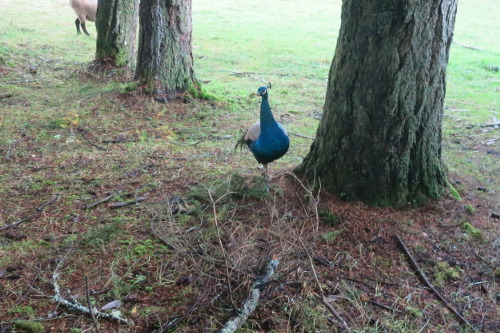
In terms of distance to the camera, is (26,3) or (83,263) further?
(26,3)

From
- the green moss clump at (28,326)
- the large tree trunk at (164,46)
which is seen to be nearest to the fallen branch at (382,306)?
the green moss clump at (28,326)

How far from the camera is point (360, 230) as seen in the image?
3227 millimetres

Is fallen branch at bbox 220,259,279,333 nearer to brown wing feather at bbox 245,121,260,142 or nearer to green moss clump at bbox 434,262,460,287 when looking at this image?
green moss clump at bbox 434,262,460,287

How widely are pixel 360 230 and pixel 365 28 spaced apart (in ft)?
4.76

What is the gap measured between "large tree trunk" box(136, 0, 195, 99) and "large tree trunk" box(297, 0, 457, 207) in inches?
153

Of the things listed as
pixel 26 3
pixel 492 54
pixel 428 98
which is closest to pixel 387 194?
pixel 428 98

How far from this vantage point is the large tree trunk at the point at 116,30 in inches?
328

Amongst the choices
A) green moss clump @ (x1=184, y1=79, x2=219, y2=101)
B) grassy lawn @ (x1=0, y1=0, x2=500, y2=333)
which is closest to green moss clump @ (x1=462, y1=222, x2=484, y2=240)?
grassy lawn @ (x1=0, y1=0, x2=500, y2=333)

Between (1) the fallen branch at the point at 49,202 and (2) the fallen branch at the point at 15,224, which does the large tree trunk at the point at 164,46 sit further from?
(2) the fallen branch at the point at 15,224

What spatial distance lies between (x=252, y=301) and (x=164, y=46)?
5171mm

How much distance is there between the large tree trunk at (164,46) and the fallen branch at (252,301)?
4824 millimetres

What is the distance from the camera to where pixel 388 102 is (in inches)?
129

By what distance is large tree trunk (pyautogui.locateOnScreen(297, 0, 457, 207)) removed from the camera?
3188mm

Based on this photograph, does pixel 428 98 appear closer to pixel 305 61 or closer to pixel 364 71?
pixel 364 71
